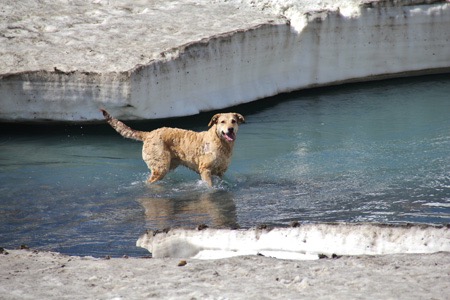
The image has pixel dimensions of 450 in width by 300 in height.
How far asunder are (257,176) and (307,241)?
12.2 ft

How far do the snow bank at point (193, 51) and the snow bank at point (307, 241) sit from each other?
5534 mm

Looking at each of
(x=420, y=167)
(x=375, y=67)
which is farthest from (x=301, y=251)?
(x=375, y=67)

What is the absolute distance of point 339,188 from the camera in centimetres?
990

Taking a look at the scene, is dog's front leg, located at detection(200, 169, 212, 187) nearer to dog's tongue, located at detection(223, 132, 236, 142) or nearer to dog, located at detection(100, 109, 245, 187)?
dog, located at detection(100, 109, 245, 187)

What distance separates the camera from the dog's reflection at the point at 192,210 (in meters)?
8.91

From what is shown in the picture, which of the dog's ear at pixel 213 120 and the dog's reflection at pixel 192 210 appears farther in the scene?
the dog's ear at pixel 213 120

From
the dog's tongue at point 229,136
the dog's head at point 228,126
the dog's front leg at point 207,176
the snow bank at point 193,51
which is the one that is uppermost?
the snow bank at point 193,51

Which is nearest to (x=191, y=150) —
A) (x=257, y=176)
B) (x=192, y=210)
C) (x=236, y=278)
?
(x=192, y=210)

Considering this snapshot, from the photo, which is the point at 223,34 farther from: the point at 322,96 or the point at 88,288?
the point at 88,288

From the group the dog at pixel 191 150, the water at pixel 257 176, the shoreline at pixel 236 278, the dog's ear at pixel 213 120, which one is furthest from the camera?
the dog at pixel 191 150

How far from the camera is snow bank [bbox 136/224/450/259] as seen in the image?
6.81 m

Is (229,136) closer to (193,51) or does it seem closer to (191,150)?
(191,150)

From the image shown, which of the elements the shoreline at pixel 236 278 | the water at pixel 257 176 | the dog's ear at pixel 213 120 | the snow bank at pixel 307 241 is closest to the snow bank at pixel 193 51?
the water at pixel 257 176

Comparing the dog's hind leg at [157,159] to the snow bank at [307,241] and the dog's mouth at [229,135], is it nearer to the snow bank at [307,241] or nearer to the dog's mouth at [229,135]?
the dog's mouth at [229,135]
